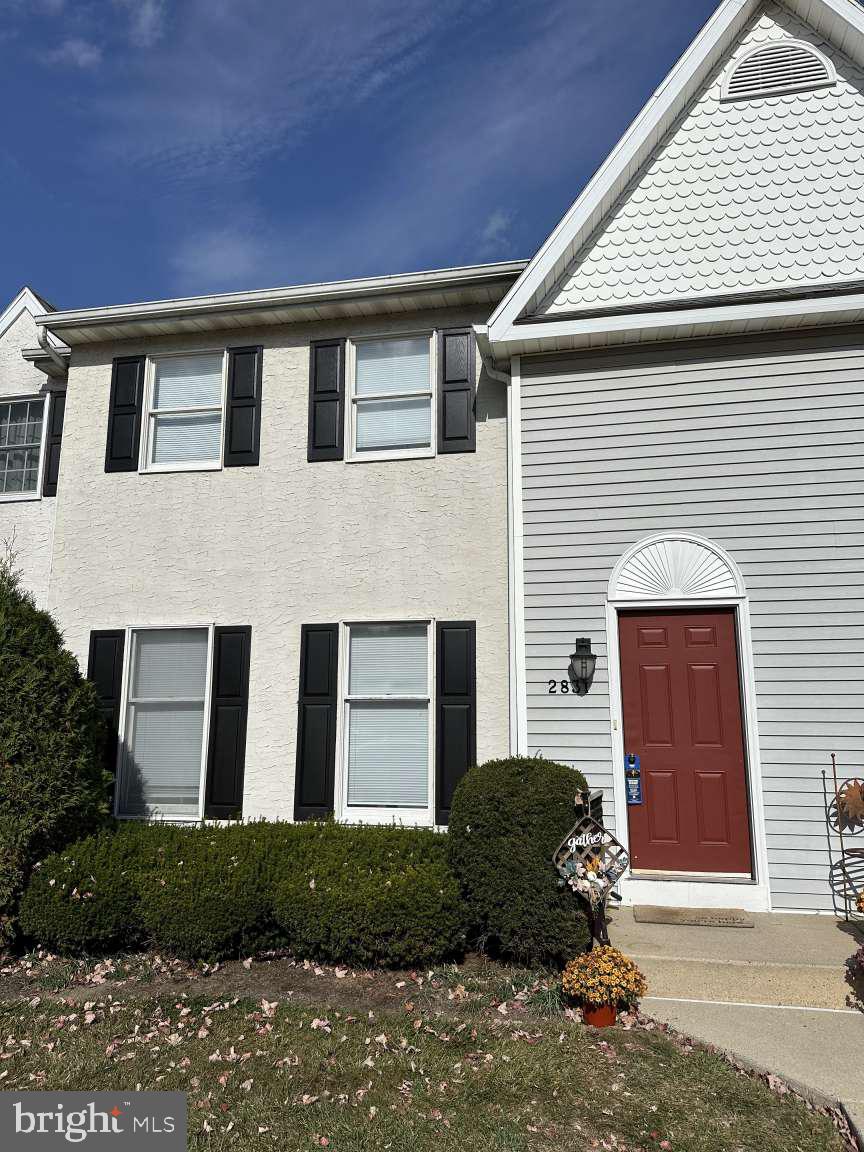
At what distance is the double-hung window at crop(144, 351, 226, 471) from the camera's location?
348 inches

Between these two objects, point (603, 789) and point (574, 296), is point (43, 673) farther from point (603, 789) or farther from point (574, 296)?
point (574, 296)

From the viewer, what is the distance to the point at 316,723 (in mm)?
7793

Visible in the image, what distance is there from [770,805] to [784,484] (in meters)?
2.93

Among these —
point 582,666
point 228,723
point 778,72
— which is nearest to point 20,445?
point 228,723

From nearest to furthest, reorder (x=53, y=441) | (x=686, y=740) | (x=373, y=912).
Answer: (x=373, y=912), (x=686, y=740), (x=53, y=441)

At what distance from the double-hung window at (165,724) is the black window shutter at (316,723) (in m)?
1.13

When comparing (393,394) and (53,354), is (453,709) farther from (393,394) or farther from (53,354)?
(53,354)

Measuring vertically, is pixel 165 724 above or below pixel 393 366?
below

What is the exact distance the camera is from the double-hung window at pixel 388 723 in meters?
7.62

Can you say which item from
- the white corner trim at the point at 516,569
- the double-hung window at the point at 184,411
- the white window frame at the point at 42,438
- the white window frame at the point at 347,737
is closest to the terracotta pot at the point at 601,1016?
the white corner trim at the point at 516,569

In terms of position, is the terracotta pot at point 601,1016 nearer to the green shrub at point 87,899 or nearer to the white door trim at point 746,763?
the white door trim at point 746,763

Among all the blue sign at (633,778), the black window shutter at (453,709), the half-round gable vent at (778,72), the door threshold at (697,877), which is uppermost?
the half-round gable vent at (778,72)

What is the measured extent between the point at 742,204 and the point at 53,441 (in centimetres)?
833

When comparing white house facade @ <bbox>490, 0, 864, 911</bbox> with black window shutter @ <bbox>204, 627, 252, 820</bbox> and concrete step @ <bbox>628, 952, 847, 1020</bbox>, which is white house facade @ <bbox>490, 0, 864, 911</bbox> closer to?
concrete step @ <bbox>628, 952, 847, 1020</bbox>
